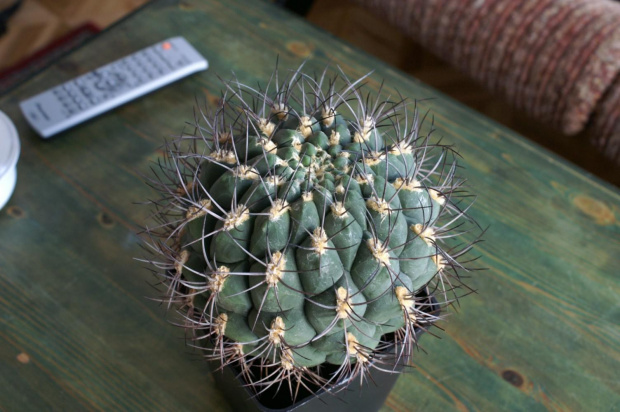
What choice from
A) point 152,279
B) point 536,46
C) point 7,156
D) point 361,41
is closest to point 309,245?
point 152,279

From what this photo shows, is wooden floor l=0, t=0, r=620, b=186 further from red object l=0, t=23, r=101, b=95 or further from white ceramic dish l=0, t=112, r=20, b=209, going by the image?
white ceramic dish l=0, t=112, r=20, b=209

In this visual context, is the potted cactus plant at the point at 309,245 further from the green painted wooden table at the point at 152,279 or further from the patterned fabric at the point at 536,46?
the patterned fabric at the point at 536,46

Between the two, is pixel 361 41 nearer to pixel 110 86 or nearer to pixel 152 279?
pixel 110 86

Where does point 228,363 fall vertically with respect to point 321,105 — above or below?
below

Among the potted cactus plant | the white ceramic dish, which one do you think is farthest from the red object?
the potted cactus plant

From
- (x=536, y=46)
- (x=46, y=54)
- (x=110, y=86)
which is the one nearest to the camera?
(x=110, y=86)

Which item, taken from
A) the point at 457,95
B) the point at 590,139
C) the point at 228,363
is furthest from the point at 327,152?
the point at 457,95

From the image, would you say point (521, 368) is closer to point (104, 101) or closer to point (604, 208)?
point (604, 208)
